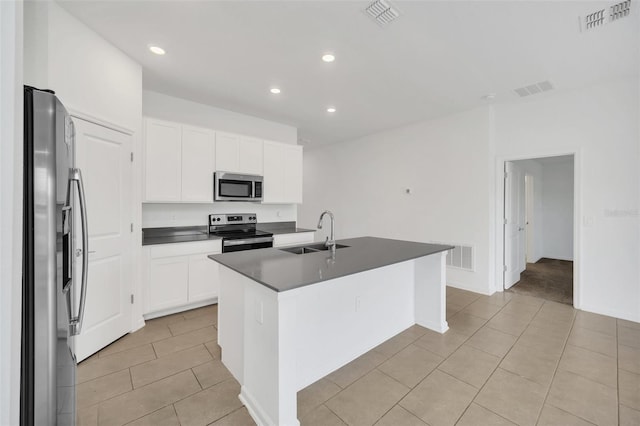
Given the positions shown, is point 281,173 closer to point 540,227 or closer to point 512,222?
point 512,222

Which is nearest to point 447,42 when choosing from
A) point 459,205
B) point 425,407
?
point 459,205

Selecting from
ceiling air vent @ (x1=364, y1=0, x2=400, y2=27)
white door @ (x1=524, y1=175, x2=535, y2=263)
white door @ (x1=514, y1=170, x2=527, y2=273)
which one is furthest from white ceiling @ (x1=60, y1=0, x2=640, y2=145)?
white door @ (x1=524, y1=175, x2=535, y2=263)

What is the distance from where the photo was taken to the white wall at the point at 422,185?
421 cm

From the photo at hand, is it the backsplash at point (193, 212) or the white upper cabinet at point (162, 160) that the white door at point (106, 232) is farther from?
the backsplash at point (193, 212)

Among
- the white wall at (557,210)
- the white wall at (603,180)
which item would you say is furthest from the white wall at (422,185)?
the white wall at (557,210)

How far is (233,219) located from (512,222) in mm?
4525

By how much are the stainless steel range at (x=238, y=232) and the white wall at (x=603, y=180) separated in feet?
13.4

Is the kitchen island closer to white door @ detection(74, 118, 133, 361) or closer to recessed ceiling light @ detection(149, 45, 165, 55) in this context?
white door @ detection(74, 118, 133, 361)

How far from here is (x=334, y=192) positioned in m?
6.85

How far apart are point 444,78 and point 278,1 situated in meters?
2.15

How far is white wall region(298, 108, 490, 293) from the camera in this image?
421 cm

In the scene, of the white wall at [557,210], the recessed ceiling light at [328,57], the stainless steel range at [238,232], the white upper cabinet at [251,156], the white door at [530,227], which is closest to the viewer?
the recessed ceiling light at [328,57]

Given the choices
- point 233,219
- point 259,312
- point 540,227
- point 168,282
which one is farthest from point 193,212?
point 540,227

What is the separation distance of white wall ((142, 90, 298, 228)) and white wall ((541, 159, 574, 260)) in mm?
6534
